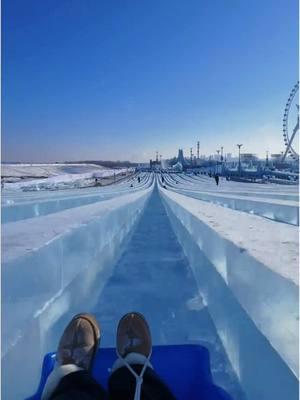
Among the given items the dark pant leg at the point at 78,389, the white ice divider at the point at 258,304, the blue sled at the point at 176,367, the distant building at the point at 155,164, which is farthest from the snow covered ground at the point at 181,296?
the distant building at the point at 155,164

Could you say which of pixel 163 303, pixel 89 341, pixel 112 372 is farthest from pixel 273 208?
pixel 112 372

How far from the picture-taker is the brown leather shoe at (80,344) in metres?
1.47

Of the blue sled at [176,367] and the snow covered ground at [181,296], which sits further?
the blue sled at [176,367]

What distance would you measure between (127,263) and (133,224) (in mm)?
3465

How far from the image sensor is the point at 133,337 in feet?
5.40

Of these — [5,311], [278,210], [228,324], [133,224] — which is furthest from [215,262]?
[133,224]

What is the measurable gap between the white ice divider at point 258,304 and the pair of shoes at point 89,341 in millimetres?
498

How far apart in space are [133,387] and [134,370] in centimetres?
10

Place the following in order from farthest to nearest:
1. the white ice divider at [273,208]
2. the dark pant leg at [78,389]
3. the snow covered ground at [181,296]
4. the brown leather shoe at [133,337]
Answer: the white ice divider at [273,208] → the brown leather shoe at [133,337] → the snow covered ground at [181,296] → the dark pant leg at [78,389]

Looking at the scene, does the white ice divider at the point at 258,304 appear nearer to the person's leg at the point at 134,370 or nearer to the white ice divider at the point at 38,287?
the person's leg at the point at 134,370

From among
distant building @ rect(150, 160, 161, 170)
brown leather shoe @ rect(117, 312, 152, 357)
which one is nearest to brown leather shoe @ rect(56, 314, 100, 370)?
brown leather shoe @ rect(117, 312, 152, 357)

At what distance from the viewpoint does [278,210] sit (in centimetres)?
615

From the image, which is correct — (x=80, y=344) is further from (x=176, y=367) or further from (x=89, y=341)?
(x=176, y=367)

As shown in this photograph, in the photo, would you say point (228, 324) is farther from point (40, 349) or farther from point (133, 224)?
point (133, 224)
